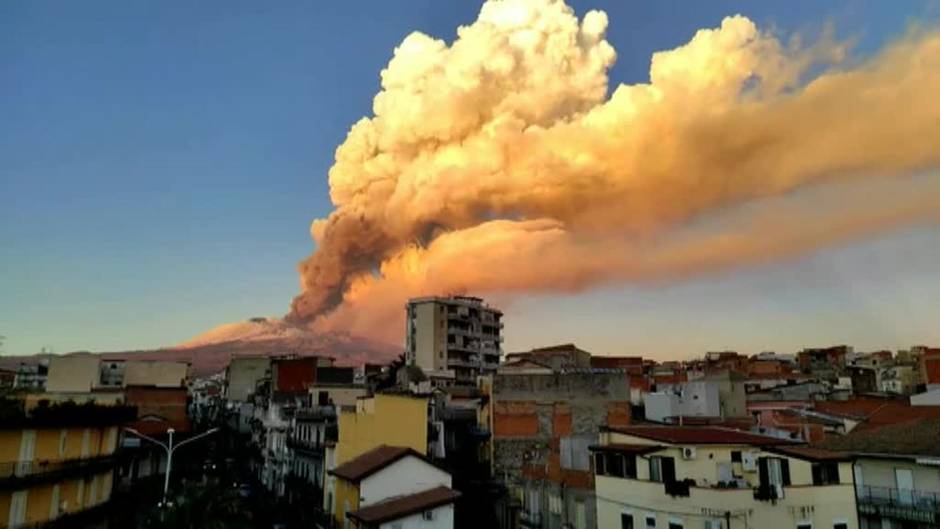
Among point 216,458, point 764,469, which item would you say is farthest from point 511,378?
point 216,458

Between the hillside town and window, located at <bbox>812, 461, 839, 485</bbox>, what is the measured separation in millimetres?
62

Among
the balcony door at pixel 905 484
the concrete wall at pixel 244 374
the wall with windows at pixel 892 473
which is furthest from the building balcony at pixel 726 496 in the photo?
the concrete wall at pixel 244 374

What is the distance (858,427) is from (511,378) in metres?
21.1

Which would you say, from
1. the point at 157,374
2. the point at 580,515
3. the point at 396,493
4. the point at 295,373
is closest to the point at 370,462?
the point at 396,493

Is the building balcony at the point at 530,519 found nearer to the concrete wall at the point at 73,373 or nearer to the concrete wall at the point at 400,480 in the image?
the concrete wall at the point at 400,480

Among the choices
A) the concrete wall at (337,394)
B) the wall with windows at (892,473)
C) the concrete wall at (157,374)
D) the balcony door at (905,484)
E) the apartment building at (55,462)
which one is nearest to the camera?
the wall with windows at (892,473)

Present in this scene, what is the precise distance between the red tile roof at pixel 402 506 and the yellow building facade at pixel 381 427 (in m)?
5.83

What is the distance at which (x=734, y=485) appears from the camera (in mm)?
29281

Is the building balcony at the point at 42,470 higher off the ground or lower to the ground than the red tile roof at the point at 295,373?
lower

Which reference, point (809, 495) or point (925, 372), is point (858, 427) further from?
point (925, 372)

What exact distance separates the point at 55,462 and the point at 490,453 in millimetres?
25476

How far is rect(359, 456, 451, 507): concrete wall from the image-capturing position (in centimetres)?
3382

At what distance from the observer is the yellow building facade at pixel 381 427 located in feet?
130

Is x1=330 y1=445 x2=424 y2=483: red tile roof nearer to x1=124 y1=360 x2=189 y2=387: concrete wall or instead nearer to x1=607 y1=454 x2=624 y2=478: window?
x1=607 y1=454 x2=624 y2=478: window
